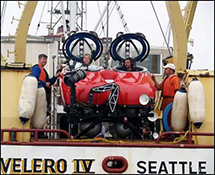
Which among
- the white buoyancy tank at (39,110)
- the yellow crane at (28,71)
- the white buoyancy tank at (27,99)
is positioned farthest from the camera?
the white buoyancy tank at (39,110)

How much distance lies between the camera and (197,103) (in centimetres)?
988

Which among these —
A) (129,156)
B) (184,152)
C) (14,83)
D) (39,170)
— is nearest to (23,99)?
(14,83)

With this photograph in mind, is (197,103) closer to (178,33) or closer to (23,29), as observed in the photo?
(178,33)

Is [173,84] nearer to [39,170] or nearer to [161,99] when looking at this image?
[161,99]

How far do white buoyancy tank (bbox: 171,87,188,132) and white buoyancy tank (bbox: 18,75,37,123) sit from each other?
2.45m

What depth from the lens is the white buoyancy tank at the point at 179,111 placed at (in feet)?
33.8

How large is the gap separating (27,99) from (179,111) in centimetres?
263

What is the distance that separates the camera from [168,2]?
10961 mm

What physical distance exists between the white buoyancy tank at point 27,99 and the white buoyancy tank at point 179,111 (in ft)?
8.03

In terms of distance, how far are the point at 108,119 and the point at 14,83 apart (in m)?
1.78

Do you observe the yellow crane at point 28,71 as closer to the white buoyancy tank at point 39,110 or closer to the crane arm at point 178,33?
the crane arm at point 178,33

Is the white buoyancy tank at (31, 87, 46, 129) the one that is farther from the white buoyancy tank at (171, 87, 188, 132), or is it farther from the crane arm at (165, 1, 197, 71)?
the crane arm at (165, 1, 197, 71)

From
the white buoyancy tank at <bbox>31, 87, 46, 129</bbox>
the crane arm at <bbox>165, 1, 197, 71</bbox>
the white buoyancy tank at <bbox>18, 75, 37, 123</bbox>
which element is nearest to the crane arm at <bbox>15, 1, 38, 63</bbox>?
the white buoyancy tank at <bbox>31, 87, 46, 129</bbox>

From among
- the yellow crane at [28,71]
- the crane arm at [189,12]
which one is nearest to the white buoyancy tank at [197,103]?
the yellow crane at [28,71]
